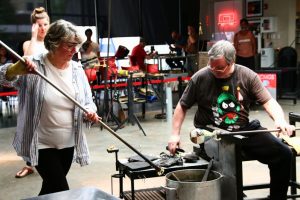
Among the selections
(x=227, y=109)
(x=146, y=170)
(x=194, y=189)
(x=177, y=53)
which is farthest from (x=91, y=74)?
(x=194, y=189)

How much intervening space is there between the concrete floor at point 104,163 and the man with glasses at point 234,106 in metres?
0.82

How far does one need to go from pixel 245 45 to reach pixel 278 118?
277 inches

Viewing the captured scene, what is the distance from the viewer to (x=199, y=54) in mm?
12586

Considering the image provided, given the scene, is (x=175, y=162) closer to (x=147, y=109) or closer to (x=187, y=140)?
(x=187, y=140)

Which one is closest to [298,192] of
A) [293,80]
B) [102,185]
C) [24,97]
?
[102,185]

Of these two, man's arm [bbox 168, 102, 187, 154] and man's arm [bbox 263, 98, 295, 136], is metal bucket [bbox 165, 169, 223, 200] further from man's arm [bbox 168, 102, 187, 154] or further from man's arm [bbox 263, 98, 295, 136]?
man's arm [bbox 263, 98, 295, 136]

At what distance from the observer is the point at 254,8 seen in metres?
12.7

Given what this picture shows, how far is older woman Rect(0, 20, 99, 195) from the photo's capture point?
2.65 metres

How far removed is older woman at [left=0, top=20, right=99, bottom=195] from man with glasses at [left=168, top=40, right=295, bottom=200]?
3.13 ft

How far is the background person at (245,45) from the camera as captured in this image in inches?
399

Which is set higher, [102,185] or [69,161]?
[69,161]

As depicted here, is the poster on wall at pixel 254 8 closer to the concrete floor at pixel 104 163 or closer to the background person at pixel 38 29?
the concrete floor at pixel 104 163

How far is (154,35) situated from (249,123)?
37.7ft

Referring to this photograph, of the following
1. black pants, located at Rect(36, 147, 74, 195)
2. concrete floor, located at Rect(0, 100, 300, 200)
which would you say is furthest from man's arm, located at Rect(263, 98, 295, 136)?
black pants, located at Rect(36, 147, 74, 195)
